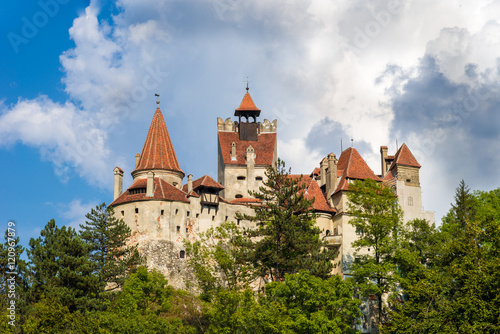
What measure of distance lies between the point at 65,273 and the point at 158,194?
53.8ft

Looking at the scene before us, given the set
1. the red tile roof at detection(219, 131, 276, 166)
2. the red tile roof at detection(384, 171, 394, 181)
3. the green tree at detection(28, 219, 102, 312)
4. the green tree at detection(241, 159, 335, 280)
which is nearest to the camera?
the green tree at detection(28, 219, 102, 312)

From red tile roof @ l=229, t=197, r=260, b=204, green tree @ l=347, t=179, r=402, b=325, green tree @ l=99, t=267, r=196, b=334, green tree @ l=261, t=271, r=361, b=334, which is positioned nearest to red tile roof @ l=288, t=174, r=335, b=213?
red tile roof @ l=229, t=197, r=260, b=204

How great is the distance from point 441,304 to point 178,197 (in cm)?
2923

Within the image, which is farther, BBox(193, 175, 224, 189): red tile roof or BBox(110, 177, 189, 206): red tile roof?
BBox(193, 175, 224, 189): red tile roof

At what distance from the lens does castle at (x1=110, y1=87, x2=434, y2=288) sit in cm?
6694

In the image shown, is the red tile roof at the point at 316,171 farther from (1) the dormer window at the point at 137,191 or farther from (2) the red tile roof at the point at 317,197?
(1) the dormer window at the point at 137,191

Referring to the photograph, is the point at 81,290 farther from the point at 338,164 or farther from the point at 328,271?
the point at 338,164

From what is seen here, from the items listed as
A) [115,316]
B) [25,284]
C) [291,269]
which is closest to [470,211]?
[291,269]

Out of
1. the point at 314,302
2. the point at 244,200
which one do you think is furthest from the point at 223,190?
the point at 314,302

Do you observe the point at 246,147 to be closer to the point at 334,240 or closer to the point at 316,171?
the point at 316,171

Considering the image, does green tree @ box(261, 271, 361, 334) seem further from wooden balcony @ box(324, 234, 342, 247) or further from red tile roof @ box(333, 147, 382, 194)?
red tile roof @ box(333, 147, 382, 194)

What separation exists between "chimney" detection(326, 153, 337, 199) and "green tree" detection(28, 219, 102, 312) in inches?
1017

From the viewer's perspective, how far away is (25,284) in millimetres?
53406

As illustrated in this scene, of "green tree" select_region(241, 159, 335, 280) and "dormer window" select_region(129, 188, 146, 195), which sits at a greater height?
"dormer window" select_region(129, 188, 146, 195)
